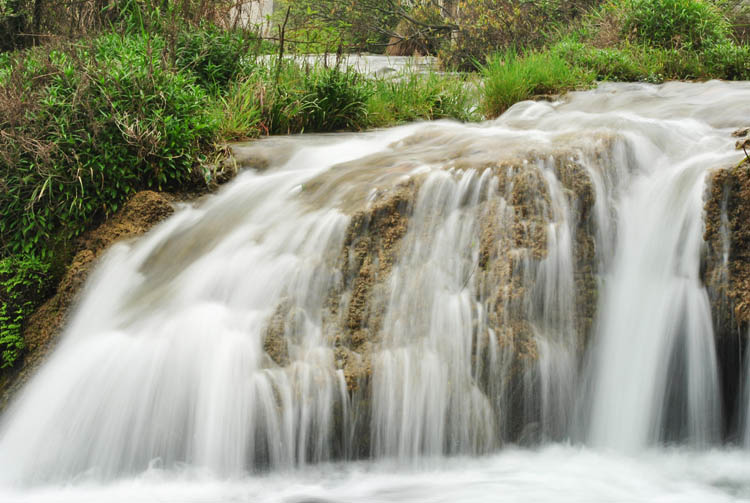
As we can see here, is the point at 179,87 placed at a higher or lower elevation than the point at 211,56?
lower

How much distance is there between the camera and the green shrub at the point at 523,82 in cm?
684

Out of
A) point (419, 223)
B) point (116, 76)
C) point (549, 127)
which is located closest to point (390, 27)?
point (549, 127)

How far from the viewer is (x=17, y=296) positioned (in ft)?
13.0

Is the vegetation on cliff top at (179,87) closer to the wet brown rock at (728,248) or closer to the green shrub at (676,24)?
the green shrub at (676,24)

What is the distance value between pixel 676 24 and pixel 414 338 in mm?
6913

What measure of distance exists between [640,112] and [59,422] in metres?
4.91

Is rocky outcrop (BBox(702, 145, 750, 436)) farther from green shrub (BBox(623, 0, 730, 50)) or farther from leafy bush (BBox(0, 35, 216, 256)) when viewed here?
green shrub (BBox(623, 0, 730, 50))

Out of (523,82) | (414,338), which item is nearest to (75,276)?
(414,338)

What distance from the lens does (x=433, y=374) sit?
3.05 metres

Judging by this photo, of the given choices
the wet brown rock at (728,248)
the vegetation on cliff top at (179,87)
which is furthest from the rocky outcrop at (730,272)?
the vegetation on cliff top at (179,87)

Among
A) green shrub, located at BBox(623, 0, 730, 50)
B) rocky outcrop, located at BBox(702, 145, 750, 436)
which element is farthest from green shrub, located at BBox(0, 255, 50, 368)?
green shrub, located at BBox(623, 0, 730, 50)

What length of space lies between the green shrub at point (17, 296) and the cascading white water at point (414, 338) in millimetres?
451

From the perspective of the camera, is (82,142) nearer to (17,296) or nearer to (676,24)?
(17,296)

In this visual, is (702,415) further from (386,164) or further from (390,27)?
(390,27)
